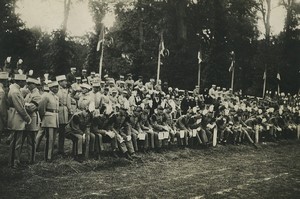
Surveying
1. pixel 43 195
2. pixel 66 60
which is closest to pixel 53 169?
pixel 43 195

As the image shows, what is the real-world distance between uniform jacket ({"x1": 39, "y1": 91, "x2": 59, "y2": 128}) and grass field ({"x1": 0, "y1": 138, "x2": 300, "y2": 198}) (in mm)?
1012

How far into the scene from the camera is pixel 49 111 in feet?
37.5

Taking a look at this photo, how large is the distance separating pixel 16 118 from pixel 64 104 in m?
2.56

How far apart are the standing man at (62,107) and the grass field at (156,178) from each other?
2.69 feet

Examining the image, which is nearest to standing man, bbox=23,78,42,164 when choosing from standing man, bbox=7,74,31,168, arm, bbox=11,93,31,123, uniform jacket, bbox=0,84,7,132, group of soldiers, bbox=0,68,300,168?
group of soldiers, bbox=0,68,300,168

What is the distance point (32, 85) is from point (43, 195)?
383 centimetres

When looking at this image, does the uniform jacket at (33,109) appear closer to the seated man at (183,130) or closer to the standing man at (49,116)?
the standing man at (49,116)

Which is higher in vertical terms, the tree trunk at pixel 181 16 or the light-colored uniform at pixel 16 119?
the tree trunk at pixel 181 16

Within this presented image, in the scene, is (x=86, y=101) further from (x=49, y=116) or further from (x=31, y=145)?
(x=31, y=145)

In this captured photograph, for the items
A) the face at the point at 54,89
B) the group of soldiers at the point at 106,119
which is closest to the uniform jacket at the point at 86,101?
the group of soldiers at the point at 106,119

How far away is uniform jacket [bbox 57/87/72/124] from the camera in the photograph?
1241 centimetres

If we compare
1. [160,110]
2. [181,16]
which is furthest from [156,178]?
[181,16]

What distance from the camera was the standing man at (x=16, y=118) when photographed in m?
10.1

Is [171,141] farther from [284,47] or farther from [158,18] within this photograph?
[284,47]
